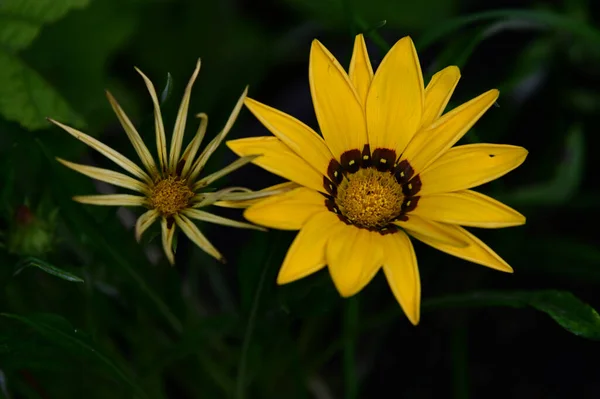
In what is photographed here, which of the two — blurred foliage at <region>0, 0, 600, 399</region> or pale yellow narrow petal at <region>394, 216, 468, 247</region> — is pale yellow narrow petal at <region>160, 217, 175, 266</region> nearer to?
blurred foliage at <region>0, 0, 600, 399</region>

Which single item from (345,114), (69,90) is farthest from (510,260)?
(69,90)

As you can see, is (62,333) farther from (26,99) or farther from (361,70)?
(361,70)

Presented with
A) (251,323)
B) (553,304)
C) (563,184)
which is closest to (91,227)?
(251,323)

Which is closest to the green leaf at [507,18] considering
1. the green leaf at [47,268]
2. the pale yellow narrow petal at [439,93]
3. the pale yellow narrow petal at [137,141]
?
the pale yellow narrow petal at [439,93]

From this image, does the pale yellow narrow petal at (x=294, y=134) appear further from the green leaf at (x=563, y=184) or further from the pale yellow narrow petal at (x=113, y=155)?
the green leaf at (x=563, y=184)

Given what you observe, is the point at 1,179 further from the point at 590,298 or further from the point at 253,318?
the point at 590,298

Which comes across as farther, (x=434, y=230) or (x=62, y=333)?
(x=62, y=333)

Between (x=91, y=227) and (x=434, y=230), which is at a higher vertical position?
(x=91, y=227)
